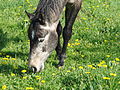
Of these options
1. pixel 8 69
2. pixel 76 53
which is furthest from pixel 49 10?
pixel 76 53

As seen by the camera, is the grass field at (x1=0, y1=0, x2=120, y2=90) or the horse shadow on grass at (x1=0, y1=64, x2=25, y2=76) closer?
the grass field at (x1=0, y1=0, x2=120, y2=90)

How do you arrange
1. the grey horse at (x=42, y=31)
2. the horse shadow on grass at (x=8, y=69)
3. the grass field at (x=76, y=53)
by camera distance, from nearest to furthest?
the grass field at (x=76, y=53)
the grey horse at (x=42, y=31)
the horse shadow on grass at (x=8, y=69)

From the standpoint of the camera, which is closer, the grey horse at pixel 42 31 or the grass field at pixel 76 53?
the grass field at pixel 76 53

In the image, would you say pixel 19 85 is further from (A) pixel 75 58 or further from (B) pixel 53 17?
(A) pixel 75 58

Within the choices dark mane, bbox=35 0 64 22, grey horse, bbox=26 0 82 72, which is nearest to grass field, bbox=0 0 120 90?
grey horse, bbox=26 0 82 72

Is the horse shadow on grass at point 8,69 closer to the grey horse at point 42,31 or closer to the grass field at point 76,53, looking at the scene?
the grass field at point 76,53

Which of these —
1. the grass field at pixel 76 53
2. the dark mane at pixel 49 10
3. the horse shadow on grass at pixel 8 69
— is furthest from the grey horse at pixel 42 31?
the horse shadow on grass at pixel 8 69

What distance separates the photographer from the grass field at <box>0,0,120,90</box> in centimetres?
460

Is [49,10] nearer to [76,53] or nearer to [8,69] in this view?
[8,69]

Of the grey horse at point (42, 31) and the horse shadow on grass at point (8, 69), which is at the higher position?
the grey horse at point (42, 31)

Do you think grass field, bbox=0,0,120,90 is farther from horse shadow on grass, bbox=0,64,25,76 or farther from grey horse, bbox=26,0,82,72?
grey horse, bbox=26,0,82,72

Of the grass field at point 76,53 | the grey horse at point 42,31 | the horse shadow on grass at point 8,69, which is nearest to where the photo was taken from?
the grass field at point 76,53

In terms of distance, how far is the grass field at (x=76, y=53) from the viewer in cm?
460

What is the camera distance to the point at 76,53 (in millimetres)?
7121
